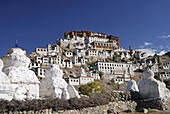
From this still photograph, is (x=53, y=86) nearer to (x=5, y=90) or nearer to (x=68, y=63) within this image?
Result: (x=5, y=90)

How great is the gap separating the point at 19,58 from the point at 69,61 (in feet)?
207

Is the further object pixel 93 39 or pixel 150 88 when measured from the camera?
pixel 93 39

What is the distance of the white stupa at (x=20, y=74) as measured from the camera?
10.5 meters

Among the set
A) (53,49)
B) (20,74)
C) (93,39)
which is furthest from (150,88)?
(93,39)

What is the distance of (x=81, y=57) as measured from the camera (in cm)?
8025

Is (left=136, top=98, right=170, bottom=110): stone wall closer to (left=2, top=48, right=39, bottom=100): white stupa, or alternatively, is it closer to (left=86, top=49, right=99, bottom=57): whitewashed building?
(left=2, top=48, right=39, bottom=100): white stupa

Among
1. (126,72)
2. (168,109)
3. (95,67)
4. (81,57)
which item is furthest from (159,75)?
(168,109)

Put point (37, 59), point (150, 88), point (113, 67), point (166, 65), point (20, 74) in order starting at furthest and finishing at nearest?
point (166, 65)
point (113, 67)
point (37, 59)
point (150, 88)
point (20, 74)

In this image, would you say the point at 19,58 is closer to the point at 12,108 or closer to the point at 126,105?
the point at 12,108

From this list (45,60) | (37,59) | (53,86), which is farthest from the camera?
(45,60)

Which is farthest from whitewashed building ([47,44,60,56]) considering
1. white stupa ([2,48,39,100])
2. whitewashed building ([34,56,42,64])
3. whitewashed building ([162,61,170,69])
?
white stupa ([2,48,39,100])

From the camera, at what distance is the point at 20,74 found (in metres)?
11.0

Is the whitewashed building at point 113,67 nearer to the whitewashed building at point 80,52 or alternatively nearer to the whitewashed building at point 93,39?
the whitewashed building at point 80,52

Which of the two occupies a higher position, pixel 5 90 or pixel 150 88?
pixel 5 90
